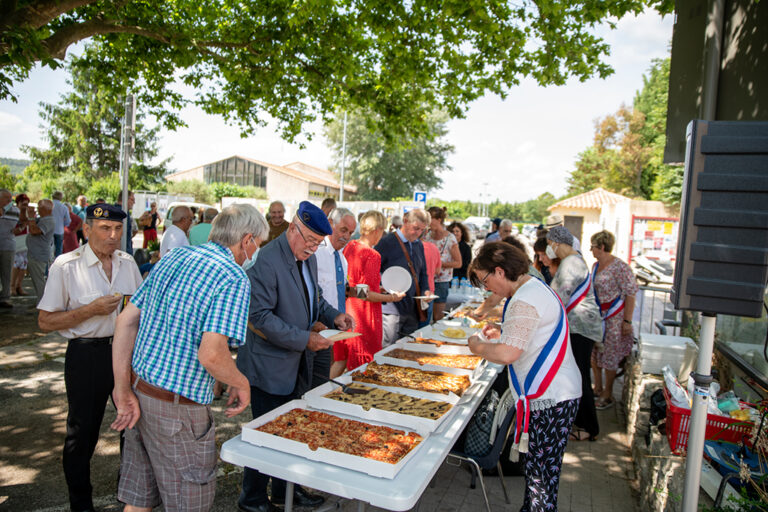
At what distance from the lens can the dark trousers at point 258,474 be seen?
296 cm

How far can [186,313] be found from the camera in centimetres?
206

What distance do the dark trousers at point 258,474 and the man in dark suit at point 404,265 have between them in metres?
2.24

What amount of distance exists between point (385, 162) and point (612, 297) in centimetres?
4182

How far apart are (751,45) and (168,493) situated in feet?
19.0

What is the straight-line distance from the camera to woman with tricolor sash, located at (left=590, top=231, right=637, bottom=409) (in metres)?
5.18

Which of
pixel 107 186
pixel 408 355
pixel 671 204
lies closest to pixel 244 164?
pixel 107 186

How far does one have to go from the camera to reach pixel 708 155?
1.96 meters

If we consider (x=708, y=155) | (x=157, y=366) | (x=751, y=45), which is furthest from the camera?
(x=751, y=45)

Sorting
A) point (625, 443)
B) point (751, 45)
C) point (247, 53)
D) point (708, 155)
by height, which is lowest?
point (625, 443)

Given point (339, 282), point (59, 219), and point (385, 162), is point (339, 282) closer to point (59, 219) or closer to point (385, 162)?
point (59, 219)

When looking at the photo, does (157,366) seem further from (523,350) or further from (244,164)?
(244,164)

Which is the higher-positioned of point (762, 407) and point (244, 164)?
point (244, 164)

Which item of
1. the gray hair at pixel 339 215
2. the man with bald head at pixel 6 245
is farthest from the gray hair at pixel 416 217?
the man with bald head at pixel 6 245

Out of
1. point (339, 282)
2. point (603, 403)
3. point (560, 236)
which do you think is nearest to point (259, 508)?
point (339, 282)
